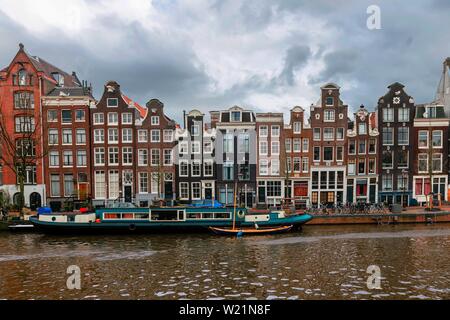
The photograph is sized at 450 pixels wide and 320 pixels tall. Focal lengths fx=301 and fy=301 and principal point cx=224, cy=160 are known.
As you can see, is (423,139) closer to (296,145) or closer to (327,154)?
(327,154)

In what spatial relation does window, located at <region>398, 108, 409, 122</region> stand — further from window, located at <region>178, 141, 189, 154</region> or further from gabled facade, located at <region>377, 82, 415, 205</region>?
window, located at <region>178, 141, 189, 154</region>

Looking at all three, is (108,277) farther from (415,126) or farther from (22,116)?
(415,126)

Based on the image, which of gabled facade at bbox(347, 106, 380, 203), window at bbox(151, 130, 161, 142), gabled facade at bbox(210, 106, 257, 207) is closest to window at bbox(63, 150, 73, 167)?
window at bbox(151, 130, 161, 142)

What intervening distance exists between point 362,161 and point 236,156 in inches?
828

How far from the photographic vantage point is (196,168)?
4969 centimetres

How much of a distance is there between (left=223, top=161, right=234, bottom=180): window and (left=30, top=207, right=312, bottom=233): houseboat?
1358cm

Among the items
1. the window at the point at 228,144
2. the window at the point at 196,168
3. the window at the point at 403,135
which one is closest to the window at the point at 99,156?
the window at the point at 196,168

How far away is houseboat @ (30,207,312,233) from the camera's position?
35.6 meters

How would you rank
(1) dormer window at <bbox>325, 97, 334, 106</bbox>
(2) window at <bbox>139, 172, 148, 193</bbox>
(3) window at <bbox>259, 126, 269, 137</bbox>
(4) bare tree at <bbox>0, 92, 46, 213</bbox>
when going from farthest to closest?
(3) window at <bbox>259, 126, 269, 137</bbox> → (2) window at <bbox>139, 172, 148, 193</bbox> → (1) dormer window at <bbox>325, 97, 334, 106</bbox> → (4) bare tree at <bbox>0, 92, 46, 213</bbox>

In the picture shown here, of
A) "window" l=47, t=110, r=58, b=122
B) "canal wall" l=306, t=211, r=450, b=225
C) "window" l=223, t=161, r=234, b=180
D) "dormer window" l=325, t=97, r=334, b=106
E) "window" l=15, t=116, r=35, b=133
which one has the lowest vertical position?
"canal wall" l=306, t=211, r=450, b=225

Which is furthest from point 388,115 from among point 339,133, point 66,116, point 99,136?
point 66,116

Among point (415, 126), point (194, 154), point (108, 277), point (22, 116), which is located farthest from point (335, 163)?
point (22, 116)

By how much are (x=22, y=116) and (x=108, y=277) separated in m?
40.8

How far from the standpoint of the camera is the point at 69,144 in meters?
49.1
